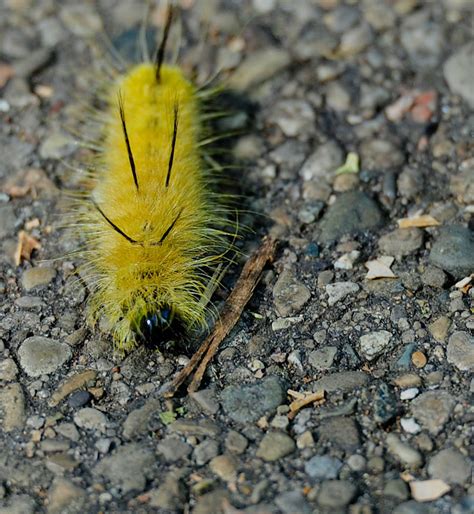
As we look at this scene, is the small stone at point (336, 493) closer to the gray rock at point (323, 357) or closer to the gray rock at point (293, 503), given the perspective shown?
the gray rock at point (293, 503)

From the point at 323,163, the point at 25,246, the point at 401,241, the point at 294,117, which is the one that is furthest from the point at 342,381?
the point at 294,117

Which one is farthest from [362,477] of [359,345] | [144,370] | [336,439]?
[144,370]

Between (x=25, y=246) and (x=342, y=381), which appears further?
(x=25, y=246)

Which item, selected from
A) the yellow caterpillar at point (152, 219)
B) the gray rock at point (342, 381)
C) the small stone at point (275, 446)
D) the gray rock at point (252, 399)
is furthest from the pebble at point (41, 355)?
the gray rock at point (342, 381)

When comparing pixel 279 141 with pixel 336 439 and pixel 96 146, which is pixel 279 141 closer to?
pixel 96 146

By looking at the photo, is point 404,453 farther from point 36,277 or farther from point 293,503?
point 36,277
